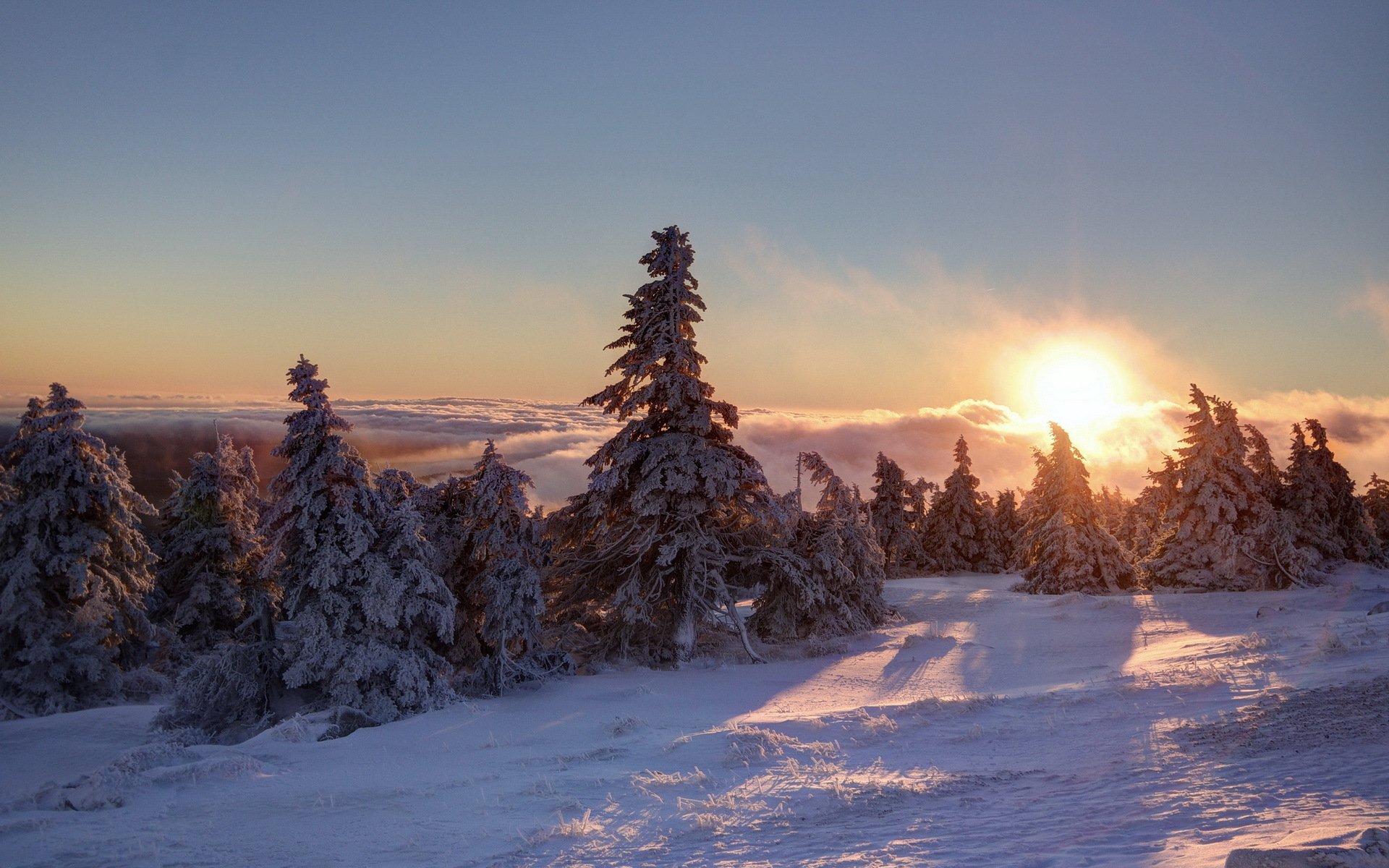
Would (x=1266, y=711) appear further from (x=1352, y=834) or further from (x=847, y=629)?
(x=847, y=629)

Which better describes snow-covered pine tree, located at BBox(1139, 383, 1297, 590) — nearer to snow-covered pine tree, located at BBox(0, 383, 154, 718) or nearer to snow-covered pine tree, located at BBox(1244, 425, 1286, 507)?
snow-covered pine tree, located at BBox(1244, 425, 1286, 507)

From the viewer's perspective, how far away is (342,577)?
15.6 metres

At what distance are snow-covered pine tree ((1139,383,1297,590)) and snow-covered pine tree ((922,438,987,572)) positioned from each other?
2226cm

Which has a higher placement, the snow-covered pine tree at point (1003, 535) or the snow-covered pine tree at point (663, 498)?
the snow-covered pine tree at point (663, 498)

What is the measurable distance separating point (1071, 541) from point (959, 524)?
1952 centimetres

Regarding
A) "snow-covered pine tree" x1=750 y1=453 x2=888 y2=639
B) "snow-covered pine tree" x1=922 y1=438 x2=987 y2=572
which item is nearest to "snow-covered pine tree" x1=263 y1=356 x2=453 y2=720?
"snow-covered pine tree" x1=750 y1=453 x2=888 y2=639

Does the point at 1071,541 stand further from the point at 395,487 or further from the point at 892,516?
the point at 395,487

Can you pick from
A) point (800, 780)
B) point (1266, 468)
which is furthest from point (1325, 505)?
point (800, 780)

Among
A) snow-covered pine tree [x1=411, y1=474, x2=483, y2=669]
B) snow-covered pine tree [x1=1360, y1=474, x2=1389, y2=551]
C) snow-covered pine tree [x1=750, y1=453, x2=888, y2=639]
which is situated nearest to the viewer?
snow-covered pine tree [x1=411, y1=474, x2=483, y2=669]

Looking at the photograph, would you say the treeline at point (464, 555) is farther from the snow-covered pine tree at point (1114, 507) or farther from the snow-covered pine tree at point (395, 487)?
the snow-covered pine tree at point (1114, 507)

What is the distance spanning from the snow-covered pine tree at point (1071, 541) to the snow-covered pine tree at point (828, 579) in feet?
37.8

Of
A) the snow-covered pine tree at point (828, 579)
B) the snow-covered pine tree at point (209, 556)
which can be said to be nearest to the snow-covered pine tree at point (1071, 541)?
the snow-covered pine tree at point (828, 579)

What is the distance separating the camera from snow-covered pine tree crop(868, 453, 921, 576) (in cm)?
4929

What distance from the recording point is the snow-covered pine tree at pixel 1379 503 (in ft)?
136
